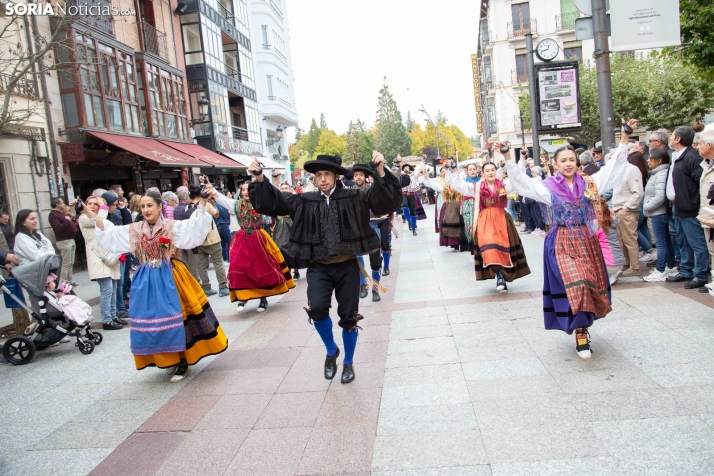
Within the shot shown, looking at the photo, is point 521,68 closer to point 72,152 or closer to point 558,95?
point 558,95

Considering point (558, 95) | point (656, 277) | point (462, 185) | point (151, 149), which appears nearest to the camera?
point (656, 277)

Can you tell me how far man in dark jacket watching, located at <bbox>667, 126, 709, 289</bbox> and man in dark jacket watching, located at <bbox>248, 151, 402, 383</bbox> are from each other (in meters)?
4.16

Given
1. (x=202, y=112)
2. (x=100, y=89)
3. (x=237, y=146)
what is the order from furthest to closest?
(x=237, y=146) < (x=202, y=112) < (x=100, y=89)

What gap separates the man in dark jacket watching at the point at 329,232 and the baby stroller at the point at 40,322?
3246 millimetres

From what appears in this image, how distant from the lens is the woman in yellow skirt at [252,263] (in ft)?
26.0

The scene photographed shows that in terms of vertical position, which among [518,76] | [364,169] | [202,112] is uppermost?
[518,76]

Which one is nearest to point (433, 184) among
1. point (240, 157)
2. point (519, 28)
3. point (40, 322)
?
point (40, 322)

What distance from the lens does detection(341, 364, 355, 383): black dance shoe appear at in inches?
187

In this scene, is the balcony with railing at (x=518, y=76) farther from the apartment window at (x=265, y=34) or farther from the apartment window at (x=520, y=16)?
the apartment window at (x=265, y=34)

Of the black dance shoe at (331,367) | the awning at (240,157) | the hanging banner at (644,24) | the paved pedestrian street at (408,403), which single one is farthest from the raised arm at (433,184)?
the awning at (240,157)

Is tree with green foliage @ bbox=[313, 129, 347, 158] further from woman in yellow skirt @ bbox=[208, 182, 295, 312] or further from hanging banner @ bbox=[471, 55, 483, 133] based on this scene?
woman in yellow skirt @ bbox=[208, 182, 295, 312]

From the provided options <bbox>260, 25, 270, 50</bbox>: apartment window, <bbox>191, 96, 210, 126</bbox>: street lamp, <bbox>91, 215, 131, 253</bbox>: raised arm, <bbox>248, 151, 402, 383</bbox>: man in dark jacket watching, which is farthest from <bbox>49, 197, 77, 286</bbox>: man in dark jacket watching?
<bbox>260, 25, 270, 50</bbox>: apartment window

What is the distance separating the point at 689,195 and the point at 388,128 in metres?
93.9

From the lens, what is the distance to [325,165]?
4.65 metres
